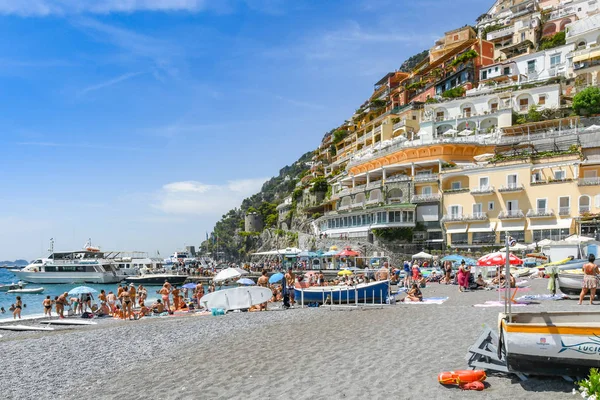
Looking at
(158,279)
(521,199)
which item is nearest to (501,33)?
(521,199)

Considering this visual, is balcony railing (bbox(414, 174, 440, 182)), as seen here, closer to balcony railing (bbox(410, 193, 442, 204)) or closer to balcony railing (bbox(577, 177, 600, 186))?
balcony railing (bbox(410, 193, 442, 204))

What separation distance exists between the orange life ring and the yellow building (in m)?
33.3

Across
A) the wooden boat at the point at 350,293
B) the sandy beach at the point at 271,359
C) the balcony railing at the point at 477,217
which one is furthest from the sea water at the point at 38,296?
the balcony railing at the point at 477,217

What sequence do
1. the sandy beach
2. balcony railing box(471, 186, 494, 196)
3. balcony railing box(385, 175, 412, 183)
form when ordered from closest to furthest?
1. the sandy beach
2. balcony railing box(471, 186, 494, 196)
3. balcony railing box(385, 175, 412, 183)

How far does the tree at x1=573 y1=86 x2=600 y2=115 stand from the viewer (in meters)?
46.1

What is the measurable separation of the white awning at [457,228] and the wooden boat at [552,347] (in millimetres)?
37415

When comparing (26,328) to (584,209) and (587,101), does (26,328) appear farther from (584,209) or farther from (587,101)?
(587,101)

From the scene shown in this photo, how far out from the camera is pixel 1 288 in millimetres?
54000

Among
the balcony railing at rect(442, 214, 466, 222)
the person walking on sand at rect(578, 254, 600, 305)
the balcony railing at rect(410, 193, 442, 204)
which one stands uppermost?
the balcony railing at rect(410, 193, 442, 204)

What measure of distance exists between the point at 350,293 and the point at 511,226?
1003 inches

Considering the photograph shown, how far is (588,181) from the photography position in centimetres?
3681

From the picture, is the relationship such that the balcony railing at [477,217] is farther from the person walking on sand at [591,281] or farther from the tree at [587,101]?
the person walking on sand at [591,281]

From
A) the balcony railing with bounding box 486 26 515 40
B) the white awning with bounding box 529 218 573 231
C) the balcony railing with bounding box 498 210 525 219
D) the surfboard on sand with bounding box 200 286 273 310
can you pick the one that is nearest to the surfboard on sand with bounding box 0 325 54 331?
the surfboard on sand with bounding box 200 286 273 310

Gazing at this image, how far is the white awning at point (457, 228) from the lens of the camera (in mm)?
43028
